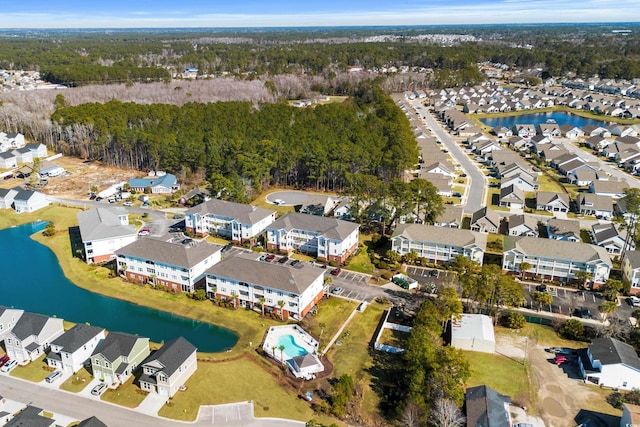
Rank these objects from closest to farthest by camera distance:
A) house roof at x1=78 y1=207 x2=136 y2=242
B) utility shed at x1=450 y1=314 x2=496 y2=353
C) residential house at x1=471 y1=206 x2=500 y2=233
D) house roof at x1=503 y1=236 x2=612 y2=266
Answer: utility shed at x1=450 y1=314 x2=496 y2=353 < house roof at x1=503 y1=236 x2=612 y2=266 < house roof at x1=78 y1=207 x2=136 y2=242 < residential house at x1=471 y1=206 x2=500 y2=233

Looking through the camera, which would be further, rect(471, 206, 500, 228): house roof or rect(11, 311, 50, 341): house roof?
rect(471, 206, 500, 228): house roof

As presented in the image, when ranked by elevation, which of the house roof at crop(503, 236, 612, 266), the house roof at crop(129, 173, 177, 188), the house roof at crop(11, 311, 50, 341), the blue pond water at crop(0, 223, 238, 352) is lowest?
the blue pond water at crop(0, 223, 238, 352)

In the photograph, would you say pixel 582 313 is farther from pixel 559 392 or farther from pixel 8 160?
pixel 8 160

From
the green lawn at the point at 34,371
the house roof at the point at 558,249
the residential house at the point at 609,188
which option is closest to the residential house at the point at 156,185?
the green lawn at the point at 34,371

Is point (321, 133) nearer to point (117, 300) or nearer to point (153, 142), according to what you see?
point (153, 142)

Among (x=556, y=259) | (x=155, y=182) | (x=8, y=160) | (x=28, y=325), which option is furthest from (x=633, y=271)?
(x=8, y=160)

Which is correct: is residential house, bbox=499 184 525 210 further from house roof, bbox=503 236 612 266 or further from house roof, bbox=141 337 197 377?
house roof, bbox=141 337 197 377

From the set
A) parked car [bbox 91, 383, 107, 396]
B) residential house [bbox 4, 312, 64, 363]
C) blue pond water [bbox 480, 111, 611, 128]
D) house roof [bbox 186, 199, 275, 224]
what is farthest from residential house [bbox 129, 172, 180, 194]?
blue pond water [bbox 480, 111, 611, 128]
